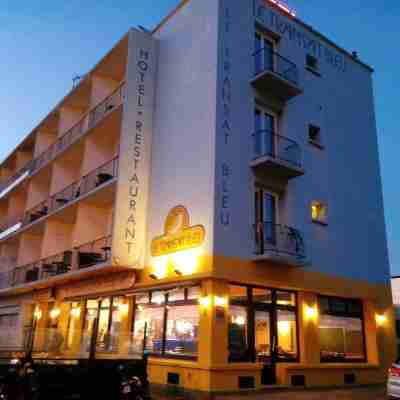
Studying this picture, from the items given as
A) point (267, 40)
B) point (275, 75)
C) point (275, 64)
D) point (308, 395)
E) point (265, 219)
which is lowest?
point (308, 395)

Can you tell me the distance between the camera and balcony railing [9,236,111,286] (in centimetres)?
1822

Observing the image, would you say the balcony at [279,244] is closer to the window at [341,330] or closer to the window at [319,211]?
the window at [319,211]

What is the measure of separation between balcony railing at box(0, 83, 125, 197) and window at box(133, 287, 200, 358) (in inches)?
295

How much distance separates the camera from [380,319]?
18203mm

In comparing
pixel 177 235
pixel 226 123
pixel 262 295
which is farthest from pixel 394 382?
pixel 226 123

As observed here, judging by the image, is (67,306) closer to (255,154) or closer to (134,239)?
(134,239)

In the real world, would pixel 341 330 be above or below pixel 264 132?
below

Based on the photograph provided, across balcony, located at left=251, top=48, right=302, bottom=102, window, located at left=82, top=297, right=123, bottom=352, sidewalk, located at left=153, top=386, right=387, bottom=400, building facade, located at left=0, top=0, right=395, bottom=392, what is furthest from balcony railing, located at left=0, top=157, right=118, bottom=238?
sidewalk, located at left=153, top=386, right=387, bottom=400

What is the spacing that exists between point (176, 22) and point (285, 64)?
452 centimetres

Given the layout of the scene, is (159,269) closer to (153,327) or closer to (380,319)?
(153,327)

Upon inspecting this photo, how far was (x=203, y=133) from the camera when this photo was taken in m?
15.3

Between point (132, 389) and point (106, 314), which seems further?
point (106, 314)

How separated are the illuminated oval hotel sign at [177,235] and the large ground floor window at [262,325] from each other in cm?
187

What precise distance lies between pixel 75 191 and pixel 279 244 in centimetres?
1018
